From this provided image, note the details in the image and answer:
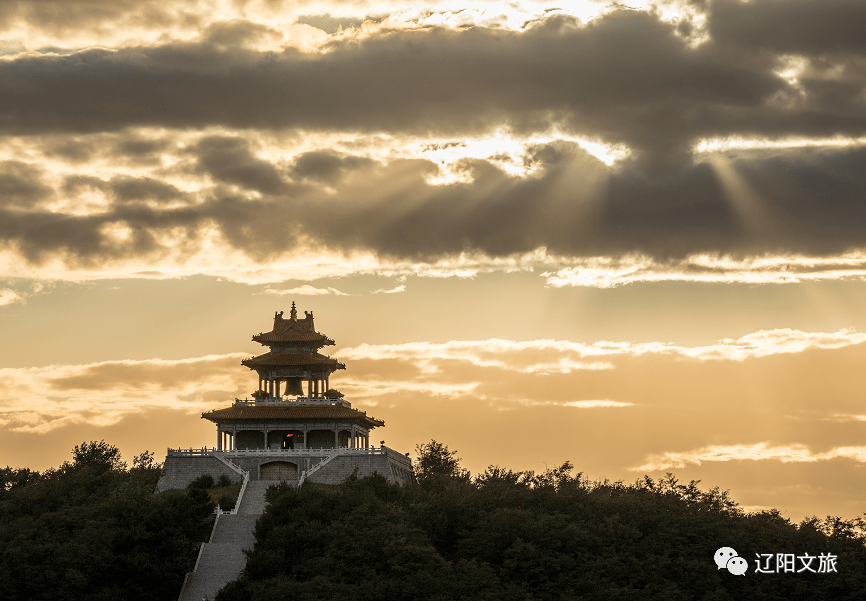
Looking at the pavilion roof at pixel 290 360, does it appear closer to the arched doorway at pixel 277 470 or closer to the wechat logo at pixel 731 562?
the arched doorway at pixel 277 470

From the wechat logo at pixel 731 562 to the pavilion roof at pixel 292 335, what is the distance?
43.9 metres

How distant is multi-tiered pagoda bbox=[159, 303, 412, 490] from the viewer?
89.8 m

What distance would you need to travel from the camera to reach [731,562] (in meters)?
69.6

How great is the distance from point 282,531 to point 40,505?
69.0ft

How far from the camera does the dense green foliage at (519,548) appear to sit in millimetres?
64562

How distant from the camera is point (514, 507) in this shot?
74750mm

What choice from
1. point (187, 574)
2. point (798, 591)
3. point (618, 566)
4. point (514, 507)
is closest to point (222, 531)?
point (187, 574)

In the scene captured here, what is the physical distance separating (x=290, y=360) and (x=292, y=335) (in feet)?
8.91

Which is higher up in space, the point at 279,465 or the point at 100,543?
the point at 279,465

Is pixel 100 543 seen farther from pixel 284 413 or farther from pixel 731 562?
pixel 731 562

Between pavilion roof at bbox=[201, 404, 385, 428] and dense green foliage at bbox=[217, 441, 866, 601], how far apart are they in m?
18.1

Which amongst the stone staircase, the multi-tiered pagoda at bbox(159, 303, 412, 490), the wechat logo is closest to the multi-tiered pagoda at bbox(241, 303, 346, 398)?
the multi-tiered pagoda at bbox(159, 303, 412, 490)

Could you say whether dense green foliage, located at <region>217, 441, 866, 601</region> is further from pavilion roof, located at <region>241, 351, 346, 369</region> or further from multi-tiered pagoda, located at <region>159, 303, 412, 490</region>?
pavilion roof, located at <region>241, 351, 346, 369</region>

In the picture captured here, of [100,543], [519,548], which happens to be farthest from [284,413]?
[519,548]
